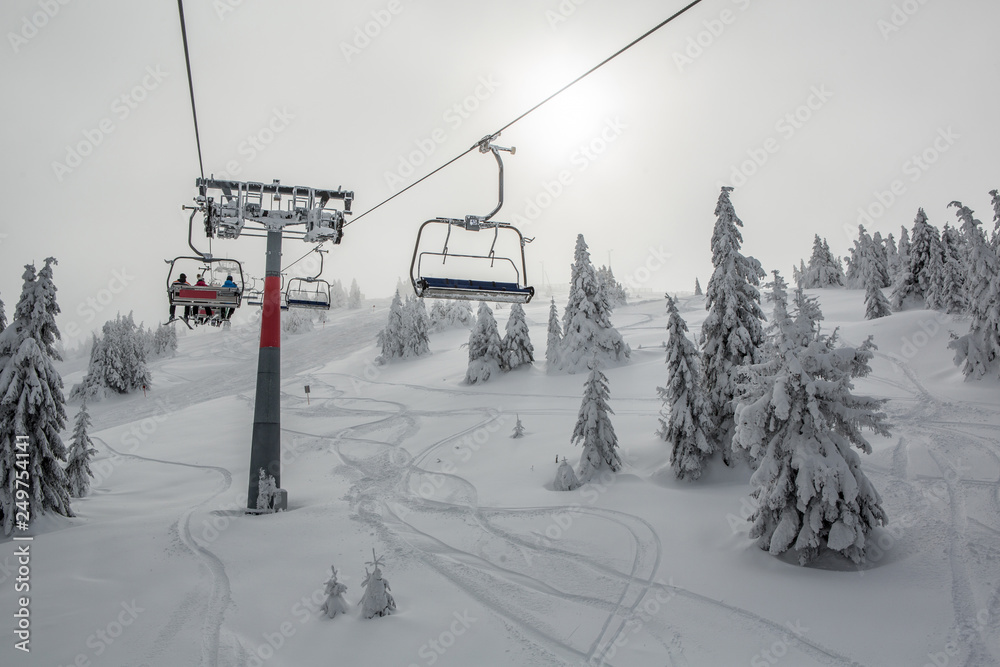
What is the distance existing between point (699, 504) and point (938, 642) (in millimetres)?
7778

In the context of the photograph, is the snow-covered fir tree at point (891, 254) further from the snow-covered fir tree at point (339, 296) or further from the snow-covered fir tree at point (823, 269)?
the snow-covered fir tree at point (339, 296)

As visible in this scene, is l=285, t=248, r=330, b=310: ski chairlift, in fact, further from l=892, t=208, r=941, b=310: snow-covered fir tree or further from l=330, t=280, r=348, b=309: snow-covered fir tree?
l=330, t=280, r=348, b=309: snow-covered fir tree

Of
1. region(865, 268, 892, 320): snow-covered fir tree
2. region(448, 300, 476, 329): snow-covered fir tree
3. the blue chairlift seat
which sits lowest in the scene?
region(448, 300, 476, 329): snow-covered fir tree

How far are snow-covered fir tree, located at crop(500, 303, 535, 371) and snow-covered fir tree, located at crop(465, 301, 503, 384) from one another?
515 mm

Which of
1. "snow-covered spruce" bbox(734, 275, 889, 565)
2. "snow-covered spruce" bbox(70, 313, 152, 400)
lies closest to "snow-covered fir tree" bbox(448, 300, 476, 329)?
"snow-covered spruce" bbox(70, 313, 152, 400)

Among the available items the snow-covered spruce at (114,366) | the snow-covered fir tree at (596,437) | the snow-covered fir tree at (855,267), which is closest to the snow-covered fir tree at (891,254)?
the snow-covered fir tree at (855,267)

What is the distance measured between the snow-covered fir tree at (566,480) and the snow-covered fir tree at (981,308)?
78.6 ft

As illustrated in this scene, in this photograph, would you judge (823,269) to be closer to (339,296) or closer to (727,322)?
(727,322)

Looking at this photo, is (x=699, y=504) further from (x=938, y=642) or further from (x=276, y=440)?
(x=276, y=440)

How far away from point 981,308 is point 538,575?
29.6 meters

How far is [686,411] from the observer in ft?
62.8

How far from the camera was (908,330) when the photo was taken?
37562 mm

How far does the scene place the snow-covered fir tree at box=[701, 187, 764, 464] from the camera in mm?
19734

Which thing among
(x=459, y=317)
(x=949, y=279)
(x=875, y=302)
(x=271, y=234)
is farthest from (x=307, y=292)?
(x=459, y=317)
